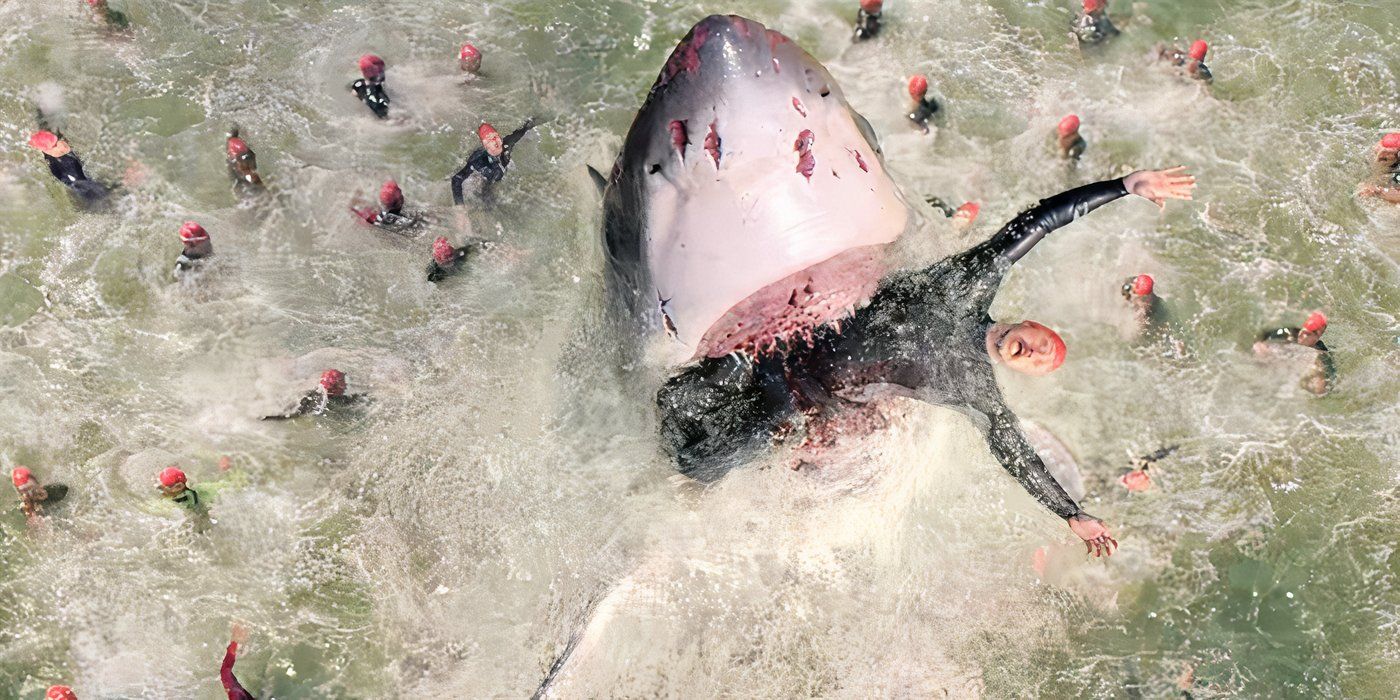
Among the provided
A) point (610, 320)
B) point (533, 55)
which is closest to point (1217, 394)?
point (610, 320)

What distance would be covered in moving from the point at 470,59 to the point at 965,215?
321 centimetres

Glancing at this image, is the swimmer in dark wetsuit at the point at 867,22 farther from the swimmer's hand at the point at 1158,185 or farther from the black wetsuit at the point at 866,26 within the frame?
the swimmer's hand at the point at 1158,185

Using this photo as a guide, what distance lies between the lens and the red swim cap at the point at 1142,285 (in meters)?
6.28

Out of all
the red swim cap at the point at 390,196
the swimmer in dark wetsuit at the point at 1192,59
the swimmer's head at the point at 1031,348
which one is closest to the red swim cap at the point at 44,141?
the red swim cap at the point at 390,196

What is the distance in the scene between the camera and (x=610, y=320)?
551 centimetres

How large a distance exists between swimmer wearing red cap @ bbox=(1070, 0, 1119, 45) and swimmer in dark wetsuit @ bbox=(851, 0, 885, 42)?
1.31m

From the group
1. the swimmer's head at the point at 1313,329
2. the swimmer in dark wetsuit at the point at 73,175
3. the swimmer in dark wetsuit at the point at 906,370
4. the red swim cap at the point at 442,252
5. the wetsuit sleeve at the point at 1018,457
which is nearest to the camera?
the swimmer in dark wetsuit at the point at 906,370

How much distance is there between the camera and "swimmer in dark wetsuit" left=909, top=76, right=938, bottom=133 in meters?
6.82

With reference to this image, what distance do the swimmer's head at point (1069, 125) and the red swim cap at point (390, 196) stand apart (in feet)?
13.3

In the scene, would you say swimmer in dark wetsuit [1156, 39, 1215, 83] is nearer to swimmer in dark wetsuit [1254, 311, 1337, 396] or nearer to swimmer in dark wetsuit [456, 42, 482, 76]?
swimmer in dark wetsuit [1254, 311, 1337, 396]

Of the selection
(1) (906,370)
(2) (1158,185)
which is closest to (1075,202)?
(2) (1158,185)

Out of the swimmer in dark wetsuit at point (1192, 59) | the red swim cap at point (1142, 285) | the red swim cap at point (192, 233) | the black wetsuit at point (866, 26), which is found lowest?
the red swim cap at point (1142, 285)

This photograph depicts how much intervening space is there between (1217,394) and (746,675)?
316 centimetres

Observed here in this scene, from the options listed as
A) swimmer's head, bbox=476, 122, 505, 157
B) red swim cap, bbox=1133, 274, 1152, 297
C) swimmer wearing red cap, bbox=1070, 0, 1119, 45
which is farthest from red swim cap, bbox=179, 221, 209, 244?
swimmer wearing red cap, bbox=1070, 0, 1119, 45
